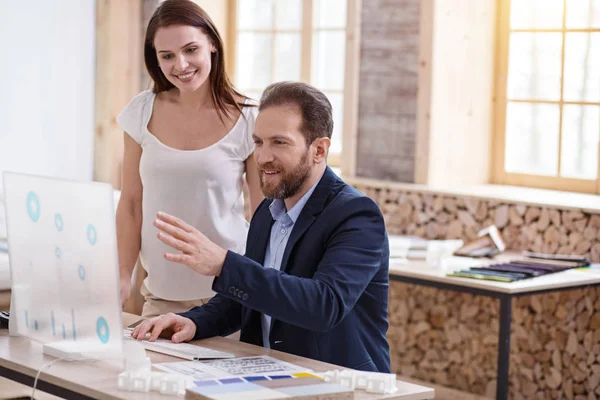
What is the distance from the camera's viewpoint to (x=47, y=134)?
5.80 metres

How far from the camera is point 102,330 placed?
79.3 inches

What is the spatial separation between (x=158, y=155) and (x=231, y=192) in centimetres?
22

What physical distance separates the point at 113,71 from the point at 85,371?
4.17 m

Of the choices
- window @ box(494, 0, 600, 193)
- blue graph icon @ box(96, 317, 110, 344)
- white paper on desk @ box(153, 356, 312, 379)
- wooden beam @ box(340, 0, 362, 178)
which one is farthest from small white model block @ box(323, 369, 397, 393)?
wooden beam @ box(340, 0, 362, 178)

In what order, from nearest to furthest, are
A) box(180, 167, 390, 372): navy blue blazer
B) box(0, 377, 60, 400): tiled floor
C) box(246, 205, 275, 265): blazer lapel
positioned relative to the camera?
box(180, 167, 390, 372): navy blue blazer → box(246, 205, 275, 265): blazer lapel → box(0, 377, 60, 400): tiled floor

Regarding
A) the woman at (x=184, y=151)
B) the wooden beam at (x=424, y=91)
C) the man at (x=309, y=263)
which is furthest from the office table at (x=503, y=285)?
the man at (x=309, y=263)

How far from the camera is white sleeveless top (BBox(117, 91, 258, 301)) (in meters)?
2.74

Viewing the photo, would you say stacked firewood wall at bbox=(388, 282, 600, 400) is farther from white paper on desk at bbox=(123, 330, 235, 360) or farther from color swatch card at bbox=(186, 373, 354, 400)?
color swatch card at bbox=(186, 373, 354, 400)

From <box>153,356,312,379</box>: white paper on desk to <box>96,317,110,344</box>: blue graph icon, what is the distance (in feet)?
0.38

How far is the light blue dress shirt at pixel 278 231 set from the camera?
239cm

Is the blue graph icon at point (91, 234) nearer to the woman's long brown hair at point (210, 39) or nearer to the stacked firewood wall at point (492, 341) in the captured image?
the woman's long brown hair at point (210, 39)

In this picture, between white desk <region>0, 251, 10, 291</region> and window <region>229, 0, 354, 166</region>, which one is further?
window <region>229, 0, 354, 166</region>

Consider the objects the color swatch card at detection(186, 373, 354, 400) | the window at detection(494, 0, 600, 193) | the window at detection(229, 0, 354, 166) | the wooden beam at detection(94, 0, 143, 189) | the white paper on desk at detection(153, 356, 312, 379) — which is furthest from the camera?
the wooden beam at detection(94, 0, 143, 189)

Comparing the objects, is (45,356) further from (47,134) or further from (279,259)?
→ (47,134)
